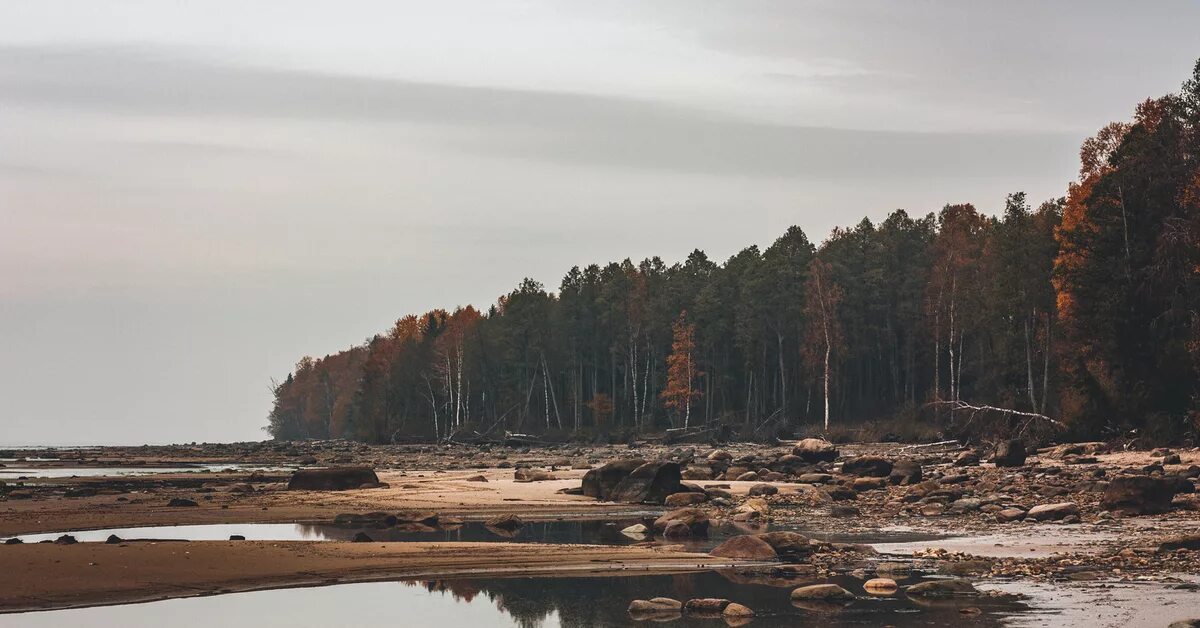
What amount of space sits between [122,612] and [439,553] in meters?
6.97

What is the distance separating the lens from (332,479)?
43000 millimetres

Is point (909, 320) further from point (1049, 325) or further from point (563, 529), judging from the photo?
point (563, 529)

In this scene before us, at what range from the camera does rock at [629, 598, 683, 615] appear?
52.0 feet

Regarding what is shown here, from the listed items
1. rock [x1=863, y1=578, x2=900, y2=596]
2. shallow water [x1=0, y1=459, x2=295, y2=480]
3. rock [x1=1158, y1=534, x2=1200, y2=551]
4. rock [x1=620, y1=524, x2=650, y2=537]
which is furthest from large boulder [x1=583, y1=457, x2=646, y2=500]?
shallow water [x1=0, y1=459, x2=295, y2=480]

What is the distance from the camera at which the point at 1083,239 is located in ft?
170

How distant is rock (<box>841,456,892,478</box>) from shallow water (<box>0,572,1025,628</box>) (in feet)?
77.0

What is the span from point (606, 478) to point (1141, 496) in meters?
16.3

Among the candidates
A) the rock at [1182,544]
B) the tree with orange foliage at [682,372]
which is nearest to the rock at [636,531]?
the rock at [1182,544]

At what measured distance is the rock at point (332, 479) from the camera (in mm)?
42625

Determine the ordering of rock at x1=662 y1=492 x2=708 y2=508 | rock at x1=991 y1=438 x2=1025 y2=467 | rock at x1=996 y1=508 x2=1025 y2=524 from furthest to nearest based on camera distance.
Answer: rock at x1=991 y1=438 x2=1025 y2=467 < rock at x1=662 y1=492 x2=708 y2=508 < rock at x1=996 y1=508 x2=1025 y2=524

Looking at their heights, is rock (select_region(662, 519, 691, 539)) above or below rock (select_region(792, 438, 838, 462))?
below

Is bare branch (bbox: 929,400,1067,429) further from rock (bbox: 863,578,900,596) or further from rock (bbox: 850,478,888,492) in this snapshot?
rock (bbox: 863,578,900,596)

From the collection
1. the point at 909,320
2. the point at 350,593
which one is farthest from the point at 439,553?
the point at 909,320

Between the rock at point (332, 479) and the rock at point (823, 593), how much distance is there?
2843cm
